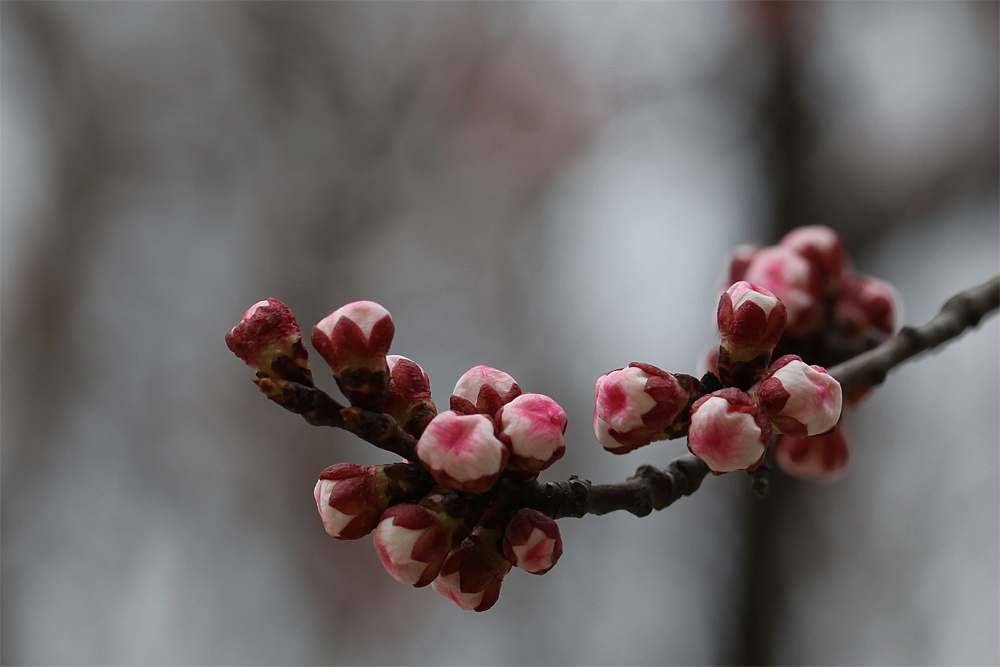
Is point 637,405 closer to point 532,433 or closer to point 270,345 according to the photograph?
point 532,433

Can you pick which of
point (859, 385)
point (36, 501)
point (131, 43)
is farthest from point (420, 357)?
point (859, 385)

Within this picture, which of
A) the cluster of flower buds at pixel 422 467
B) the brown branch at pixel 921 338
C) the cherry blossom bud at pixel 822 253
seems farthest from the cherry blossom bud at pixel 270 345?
the cherry blossom bud at pixel 822 253

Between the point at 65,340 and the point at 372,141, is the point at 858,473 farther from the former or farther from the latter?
the point at 65,340

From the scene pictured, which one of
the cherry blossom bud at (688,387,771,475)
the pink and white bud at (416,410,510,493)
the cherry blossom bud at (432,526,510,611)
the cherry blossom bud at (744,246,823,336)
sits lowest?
the cherry blossom bud at (432,526,510,611)

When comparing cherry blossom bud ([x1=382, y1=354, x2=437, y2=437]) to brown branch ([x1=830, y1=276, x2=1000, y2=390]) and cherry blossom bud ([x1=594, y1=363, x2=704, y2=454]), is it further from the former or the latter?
brown branch ([x1=830, y1=276, x2=1000, y2=390])

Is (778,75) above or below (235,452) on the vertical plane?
above

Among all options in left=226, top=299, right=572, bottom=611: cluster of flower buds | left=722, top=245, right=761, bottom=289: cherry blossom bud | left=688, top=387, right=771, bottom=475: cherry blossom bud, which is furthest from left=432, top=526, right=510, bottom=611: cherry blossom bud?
left=722, top=245, right=761, bottom=289: cherry blossom bud
